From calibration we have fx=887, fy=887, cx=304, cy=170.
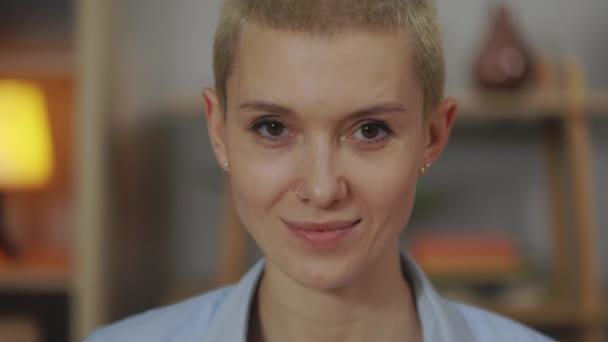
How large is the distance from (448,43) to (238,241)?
0.77 metres

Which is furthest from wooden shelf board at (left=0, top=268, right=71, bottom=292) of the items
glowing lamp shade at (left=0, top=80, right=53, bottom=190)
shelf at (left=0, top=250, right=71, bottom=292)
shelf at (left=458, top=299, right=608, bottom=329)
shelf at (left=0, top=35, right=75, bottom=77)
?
shelf at (left=458, top=299, right=608, bottom=329)

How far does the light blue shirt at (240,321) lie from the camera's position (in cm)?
103

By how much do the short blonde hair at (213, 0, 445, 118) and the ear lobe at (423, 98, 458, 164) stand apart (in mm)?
22

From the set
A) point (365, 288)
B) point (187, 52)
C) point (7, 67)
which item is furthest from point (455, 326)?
point (187, 52)

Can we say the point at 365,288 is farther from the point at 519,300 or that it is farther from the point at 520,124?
the point at 520,124

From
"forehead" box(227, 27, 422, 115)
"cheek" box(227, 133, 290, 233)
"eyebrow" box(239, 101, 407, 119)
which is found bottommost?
"cheek" box(227, 133, 290, 233)

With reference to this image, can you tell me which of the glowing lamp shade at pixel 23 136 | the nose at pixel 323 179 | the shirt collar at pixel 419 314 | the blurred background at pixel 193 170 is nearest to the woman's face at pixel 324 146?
the nose at pixel 323 179

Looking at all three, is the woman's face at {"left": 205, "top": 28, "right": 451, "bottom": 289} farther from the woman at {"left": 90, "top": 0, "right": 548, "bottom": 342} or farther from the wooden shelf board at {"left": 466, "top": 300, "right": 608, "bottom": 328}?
the wooden shelf board at {"left": 466, "top": 300, "right": 608, "bottom": 328}

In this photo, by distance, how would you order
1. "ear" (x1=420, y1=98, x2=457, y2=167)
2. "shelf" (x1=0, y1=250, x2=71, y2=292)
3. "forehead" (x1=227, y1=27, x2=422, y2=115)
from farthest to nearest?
"shelf" (x1=0, y1=250, x2=71, y2=292)
"ear" (x1=420, y1=98, x2=457, y2=167)
"forehead" (x1=227, y1=27, x2=422, y2=115)

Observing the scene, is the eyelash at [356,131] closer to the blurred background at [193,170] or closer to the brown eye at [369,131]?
the brown eye at [369,131]

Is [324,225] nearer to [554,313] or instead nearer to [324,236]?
[324,236]

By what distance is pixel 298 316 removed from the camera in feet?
3.30

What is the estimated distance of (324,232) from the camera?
0.90 metres

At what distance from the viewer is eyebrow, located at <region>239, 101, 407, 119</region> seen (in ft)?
2.85
